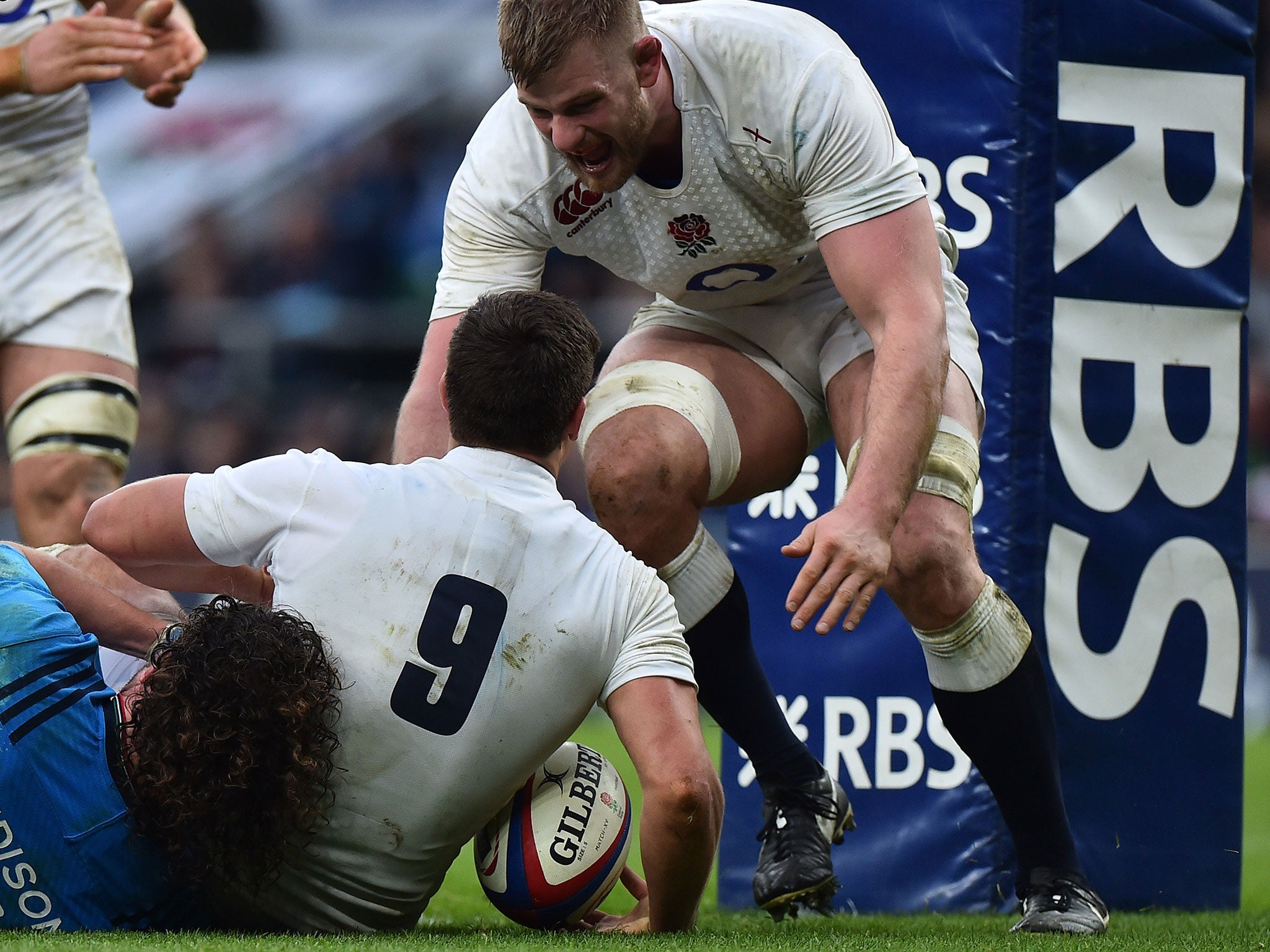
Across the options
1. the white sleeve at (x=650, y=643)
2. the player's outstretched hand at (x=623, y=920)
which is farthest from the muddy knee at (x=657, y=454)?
the player's outstretched hand at (x=623, y=920)

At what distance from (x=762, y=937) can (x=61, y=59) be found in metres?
2.78

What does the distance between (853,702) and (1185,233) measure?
1.46 m

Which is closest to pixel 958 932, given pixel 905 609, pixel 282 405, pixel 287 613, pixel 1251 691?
pixel 905 609

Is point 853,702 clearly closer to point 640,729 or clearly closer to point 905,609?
point 905,609

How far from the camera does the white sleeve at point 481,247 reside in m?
3.38

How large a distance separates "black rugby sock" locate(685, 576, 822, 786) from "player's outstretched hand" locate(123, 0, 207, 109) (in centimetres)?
208

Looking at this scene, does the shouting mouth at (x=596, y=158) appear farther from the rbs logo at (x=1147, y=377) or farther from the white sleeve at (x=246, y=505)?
the rbs logo at (x=1147, y=377)

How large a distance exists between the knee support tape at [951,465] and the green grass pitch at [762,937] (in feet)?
2.71

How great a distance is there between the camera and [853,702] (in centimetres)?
416

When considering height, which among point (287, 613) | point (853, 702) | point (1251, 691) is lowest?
point (1251, 691)

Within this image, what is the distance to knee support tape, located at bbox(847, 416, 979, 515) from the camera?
3121 mm

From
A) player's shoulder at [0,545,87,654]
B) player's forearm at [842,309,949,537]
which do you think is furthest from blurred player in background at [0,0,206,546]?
player's forearm at [842,309,949,537]

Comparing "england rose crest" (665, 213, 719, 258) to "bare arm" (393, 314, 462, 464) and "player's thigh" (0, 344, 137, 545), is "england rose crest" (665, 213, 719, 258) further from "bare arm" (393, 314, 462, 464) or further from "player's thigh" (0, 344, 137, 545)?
"player's thigh" (0, 344, 137, 545)

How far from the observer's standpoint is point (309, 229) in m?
12.1
